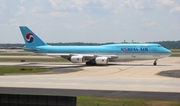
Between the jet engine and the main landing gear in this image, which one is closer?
the jet engine

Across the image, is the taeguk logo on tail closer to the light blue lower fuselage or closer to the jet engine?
the light blue lower fuselage

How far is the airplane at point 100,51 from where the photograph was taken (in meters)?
66.3

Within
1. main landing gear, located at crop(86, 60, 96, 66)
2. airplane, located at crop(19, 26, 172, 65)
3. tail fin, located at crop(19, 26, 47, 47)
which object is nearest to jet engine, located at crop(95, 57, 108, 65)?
airplane, located at crop(19, 26, 172, 65)

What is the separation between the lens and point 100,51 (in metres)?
69.5

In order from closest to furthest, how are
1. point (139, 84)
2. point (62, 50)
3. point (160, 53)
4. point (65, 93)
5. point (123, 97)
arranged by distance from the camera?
point (123, 97) → point (65, 93) → point (139, 84) → point (160, 53) → point (62, 50)

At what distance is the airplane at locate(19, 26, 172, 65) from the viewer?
6631 centimetres

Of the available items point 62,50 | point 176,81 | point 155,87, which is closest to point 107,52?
point 62,50

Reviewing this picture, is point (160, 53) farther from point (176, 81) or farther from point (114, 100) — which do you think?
point (114, 100)

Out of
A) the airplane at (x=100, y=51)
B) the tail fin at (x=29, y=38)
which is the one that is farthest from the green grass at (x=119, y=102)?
the tail fin at (x=29, y=38)

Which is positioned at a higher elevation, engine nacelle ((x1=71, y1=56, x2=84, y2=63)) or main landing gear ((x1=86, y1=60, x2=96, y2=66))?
engine nacelle ((x1=71, y1=56, x2=84, y2=63))

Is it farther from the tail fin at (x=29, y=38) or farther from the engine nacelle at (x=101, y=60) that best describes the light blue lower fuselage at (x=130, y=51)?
the tail fin at (x=29, y=38)

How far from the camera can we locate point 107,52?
68875mm

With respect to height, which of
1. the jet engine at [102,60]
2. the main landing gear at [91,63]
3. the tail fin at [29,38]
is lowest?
the main landing gear at [91,63]

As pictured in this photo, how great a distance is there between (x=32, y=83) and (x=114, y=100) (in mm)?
13554
